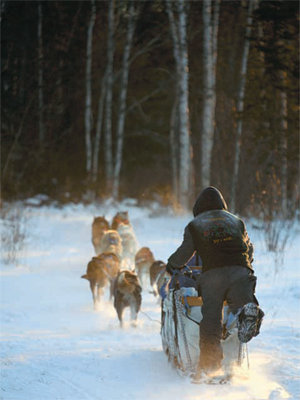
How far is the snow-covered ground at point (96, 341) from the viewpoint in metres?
5.53

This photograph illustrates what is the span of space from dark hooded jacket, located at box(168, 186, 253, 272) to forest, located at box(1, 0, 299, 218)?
27.1 ft

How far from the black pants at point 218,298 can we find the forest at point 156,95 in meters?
8.44

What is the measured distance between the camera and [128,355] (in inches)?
263

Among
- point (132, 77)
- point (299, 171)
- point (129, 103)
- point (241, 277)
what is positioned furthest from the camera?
point (129, 103)

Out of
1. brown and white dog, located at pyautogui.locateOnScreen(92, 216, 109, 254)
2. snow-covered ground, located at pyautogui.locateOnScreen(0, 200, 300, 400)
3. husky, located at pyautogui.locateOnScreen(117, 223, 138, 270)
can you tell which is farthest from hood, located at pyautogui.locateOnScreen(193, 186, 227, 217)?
brown and white dog, located at pyautogui.locateOnScreen(92, 216, 109, 254)

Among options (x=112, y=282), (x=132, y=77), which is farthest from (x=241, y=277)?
(x=132, y=77)

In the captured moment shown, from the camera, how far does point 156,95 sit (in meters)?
30.2

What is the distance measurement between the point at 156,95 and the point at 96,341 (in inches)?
931

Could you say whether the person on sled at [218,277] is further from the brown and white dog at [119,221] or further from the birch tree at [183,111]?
the birch tree at [183,111]

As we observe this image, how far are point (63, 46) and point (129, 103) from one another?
6348mm

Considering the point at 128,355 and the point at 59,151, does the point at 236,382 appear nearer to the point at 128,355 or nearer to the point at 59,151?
the point at 128,355

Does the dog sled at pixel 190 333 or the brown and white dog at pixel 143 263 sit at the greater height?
the dog sled at pixel 190 333

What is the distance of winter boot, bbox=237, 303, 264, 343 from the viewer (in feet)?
17.2

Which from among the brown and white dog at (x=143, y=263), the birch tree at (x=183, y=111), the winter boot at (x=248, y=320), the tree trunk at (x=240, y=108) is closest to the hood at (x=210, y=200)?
the winter boot at (x=248, y=320)
